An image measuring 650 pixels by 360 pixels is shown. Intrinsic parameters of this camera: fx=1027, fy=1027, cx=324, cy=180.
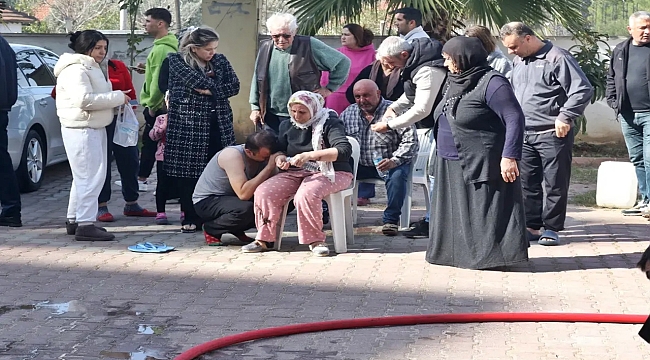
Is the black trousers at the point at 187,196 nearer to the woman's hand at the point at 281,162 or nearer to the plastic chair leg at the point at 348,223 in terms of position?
the woman's hand at the point at 281,162

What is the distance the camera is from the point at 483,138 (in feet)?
24.0

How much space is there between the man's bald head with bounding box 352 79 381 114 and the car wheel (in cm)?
428

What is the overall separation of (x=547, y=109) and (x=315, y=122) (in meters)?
1.89

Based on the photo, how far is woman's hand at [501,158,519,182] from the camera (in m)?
7.15

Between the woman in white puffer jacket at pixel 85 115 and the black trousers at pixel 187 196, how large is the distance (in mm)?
739

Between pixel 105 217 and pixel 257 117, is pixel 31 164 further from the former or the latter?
pixel 257 117

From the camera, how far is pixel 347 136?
876cm

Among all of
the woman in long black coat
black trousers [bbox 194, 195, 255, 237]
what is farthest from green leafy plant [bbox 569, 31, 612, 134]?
black trousers [bbox 194, 195, 255, 237]

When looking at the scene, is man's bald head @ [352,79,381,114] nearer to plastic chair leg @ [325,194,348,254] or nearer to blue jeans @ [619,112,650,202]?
plastic chair leg @ [325,194,348,254]

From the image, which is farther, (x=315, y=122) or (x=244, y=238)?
(x=244, y=238)

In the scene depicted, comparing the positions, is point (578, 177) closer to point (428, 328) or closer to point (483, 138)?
point (483, 138)

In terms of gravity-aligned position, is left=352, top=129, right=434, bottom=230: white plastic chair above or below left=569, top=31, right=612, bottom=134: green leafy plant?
below

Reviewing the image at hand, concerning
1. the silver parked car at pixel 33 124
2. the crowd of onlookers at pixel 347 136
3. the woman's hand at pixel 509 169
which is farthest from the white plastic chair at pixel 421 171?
the silver parked car at pixel 33 124

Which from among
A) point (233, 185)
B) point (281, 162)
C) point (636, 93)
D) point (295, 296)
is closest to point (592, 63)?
point (636, 93)
